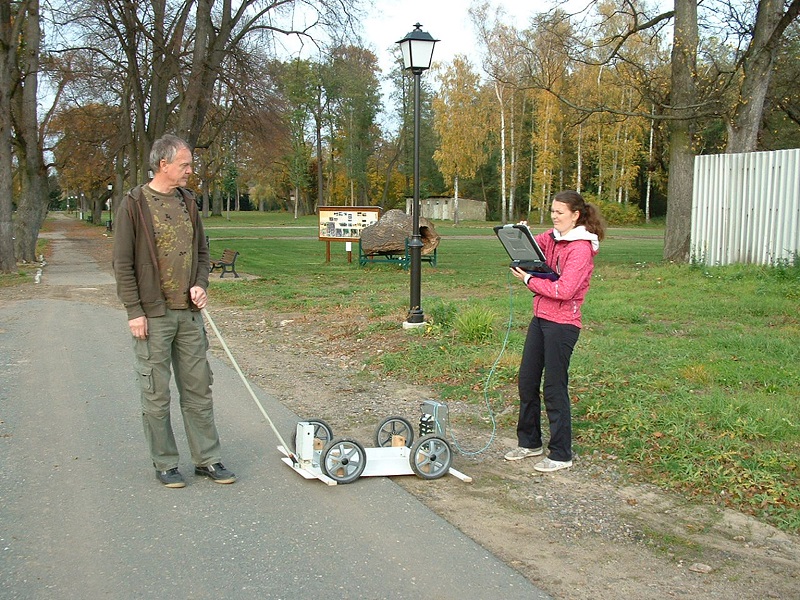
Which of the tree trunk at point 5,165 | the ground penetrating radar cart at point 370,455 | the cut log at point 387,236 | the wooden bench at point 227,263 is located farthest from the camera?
the cut log at point 387,236

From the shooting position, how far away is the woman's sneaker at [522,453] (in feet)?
18.7

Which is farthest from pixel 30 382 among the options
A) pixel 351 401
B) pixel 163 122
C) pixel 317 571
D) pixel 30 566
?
pixel 163 122

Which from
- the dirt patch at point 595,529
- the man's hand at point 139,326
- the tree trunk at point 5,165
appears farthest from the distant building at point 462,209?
the man's hand at point 139,326

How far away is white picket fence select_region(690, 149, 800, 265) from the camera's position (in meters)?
15.2

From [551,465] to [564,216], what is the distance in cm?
172

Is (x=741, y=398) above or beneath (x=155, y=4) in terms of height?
beneath

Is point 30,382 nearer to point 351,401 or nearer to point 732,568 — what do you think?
point 351,401

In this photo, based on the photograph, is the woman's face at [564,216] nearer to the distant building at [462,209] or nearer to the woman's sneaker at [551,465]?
the woman's sneaker at [551,465]

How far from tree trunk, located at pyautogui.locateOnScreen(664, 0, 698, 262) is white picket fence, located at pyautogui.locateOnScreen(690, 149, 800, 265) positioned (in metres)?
1.30

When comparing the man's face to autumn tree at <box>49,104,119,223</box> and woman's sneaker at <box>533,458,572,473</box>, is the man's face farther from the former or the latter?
autumn tree at <box>49,104,119,223</box>

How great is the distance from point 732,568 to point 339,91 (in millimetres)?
72225

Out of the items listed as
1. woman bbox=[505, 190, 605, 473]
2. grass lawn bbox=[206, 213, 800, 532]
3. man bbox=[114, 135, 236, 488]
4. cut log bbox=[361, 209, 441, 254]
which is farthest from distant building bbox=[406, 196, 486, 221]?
man bbox=[114, 135, 236, 488]

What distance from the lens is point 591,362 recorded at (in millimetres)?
8102

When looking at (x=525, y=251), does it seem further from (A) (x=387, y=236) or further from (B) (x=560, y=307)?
(A) (x=387, y=236)
